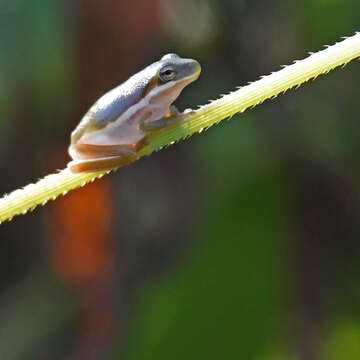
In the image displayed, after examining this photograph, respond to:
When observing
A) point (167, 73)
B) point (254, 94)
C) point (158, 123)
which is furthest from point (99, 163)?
point (254, 94)

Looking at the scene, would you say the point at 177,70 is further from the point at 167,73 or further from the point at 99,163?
the point at 99,163

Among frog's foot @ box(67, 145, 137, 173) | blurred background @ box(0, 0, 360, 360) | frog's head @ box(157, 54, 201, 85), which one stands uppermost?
frog's head @ box(157, 54, 201, 85)

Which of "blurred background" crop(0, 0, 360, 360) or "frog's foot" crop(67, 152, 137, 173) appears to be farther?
"blurred background" crop(0, 0, 360, 360)

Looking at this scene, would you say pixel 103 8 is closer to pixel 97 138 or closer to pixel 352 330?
pixel 97 138

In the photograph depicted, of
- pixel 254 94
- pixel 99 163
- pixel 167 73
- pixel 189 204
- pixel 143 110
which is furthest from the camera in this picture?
pixel 189 204

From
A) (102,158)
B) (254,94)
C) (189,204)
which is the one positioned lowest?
(189,204)

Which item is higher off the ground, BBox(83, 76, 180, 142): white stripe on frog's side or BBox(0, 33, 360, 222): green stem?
BBox(0, 33, 360, 222): green stem

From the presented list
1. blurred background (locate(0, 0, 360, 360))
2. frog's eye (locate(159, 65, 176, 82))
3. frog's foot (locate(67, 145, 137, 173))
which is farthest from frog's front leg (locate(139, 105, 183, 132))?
blurred background (locate(0, 0, 360, 360))

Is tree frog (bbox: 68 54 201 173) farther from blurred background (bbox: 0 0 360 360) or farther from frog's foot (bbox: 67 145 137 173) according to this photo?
blurred background (bbox: 0 0 360 360)
